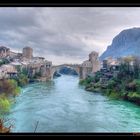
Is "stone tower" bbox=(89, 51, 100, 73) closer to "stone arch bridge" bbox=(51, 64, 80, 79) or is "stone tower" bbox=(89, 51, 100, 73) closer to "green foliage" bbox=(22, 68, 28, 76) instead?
"stone arch bridge" bbox=(51, 64, 80, 79)

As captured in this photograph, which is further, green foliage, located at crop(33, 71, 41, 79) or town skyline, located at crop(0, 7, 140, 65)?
green foliage, located at crop(33, 71, 41, 79)

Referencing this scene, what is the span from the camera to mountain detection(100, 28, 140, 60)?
236 cm

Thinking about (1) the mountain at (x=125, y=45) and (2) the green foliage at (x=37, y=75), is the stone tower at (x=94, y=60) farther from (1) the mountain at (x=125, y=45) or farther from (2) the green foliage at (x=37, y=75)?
(2) the green foliage at (x=37, y=75)

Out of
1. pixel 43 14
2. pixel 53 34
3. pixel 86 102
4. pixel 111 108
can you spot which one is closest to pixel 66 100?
pixel 86 102

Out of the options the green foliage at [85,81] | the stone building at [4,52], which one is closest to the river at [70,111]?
the green foliage at [85,81]

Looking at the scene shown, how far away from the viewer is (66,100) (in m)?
2.39

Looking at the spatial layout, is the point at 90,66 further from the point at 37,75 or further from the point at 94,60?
the point at 37,75

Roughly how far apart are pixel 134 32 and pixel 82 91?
0.57 metres

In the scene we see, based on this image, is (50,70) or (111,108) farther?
(50,70)

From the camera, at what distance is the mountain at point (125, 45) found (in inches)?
92.9

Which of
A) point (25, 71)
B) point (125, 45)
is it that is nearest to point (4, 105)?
point (25, 71)

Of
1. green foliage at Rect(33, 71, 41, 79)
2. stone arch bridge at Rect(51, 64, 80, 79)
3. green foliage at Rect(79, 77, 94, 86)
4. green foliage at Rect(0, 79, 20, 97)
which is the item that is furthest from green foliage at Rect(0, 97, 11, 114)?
green foliage at Rect(79, 77, 94, 86)

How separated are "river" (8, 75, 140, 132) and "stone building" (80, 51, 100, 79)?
75 mm
